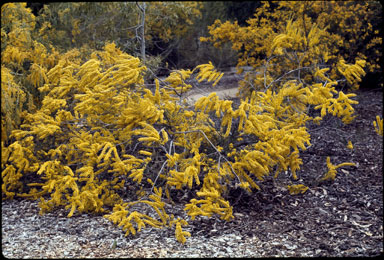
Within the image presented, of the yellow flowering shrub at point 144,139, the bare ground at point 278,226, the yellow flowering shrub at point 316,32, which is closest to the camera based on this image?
the bare ground at point 278,226

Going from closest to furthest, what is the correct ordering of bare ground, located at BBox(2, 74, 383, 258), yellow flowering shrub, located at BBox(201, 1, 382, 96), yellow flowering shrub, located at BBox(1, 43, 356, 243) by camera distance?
bare ground, located at BBox(2, 74, 383, 258), yellow flowering shrub, located at BBox(1, 43, 356, 243), yellow flowering shrub, located at BBox(201, 1, 382, 96)

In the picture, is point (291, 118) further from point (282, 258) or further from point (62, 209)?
point (62, 209)

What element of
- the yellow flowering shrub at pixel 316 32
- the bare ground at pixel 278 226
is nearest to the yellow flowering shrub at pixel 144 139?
the bare ground at pixel 278 226

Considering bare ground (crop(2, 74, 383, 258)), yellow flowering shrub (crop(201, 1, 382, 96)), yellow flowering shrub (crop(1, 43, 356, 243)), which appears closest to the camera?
bare ground (crop(2, 74, 383, 258))

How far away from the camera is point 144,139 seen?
397 centimetres

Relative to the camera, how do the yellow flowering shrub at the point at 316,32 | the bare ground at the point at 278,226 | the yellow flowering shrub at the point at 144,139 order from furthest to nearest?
the yellow flowering shrub at the point at 316,32, the yellow flowering shrub at the point at 144,139, the bare ground at the point at 278,226

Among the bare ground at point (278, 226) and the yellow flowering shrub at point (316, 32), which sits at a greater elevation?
the yellow flowering shrub at point (316, 32)

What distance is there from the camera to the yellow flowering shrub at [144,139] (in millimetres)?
4152

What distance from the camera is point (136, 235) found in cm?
430

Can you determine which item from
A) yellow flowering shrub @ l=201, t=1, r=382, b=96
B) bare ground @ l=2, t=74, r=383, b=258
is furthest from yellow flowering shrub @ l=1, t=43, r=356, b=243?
yellow flowering shrub @ l=201, t=1, r=382, b=96

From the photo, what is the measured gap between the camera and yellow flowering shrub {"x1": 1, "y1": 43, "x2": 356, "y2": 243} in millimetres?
4152

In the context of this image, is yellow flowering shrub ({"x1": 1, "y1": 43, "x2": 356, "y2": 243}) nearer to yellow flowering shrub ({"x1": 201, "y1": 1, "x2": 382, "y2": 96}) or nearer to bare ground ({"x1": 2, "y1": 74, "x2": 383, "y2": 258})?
bare ground ({"x1": 2, "y1": 74, "x2": 383, "y2": 258})

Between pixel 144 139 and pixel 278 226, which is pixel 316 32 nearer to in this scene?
pixel 278 226

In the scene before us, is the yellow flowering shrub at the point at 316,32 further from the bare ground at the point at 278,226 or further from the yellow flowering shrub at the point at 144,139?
the yellow flowering shrub at the point at 144,139
